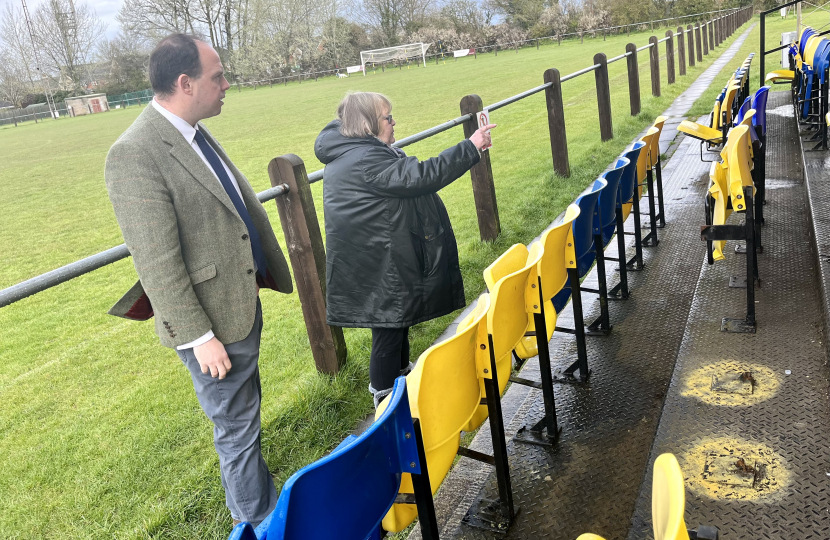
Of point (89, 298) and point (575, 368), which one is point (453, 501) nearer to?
point (575, 368)

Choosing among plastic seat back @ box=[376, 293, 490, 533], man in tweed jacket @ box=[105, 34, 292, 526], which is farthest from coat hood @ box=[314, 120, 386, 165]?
plastic seat back @ box=[376, 293, 490, 533]

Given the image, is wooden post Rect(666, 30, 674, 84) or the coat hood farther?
wooden post Rect(666, 30, 674, 84)

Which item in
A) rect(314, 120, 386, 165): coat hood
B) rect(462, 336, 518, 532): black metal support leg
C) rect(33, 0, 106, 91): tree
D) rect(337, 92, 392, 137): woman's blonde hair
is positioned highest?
rect(33, 0, 106, 91): tree

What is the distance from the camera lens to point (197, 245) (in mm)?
2291

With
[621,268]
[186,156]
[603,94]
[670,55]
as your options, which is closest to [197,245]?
[186,156]

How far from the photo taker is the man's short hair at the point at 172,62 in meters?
2.21

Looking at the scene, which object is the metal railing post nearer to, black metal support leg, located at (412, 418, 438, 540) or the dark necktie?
the dark necktie

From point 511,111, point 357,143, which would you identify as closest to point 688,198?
point 357,143

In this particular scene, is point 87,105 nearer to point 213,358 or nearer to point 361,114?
point 361,114

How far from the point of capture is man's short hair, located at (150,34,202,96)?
221cm

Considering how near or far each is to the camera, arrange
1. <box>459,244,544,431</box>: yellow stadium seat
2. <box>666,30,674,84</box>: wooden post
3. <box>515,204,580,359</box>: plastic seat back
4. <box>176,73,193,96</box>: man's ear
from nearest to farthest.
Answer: <box>176,73,193,96</box>: man's ear
<box>459,244,544,431</box>: yellow stadium seat
<box>515,204,580,359</box>: plastic seat back
<box>666,30,674,84</box>: wooden post

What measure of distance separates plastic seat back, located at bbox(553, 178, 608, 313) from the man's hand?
173 cm

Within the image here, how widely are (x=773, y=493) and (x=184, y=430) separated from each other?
2.94 m

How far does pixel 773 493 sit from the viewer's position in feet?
7.91
